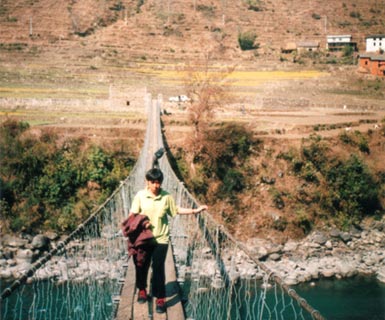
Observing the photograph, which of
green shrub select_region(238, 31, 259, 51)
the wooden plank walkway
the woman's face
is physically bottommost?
the wooden plank walkway

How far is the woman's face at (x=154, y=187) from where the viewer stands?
8.42 feet

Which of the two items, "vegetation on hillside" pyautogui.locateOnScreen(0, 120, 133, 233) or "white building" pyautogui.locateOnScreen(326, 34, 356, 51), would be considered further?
"white building" pyautogui.locateOnScreen(326, 34, 356, 51)

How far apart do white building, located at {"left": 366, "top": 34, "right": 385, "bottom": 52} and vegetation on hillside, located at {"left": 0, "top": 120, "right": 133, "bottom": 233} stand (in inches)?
731

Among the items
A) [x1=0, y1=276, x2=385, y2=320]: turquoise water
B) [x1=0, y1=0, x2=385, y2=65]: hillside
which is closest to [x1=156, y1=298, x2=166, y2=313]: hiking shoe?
[x1=0, y1=276, x2=385, y2=320]: turquoise water

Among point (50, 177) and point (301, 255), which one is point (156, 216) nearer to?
point (301, 255)

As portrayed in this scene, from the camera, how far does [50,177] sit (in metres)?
10.8

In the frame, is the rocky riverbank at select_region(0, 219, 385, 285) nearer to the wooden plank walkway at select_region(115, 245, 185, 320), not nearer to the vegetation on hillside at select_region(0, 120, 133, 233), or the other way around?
the vegetation on hillside at select_region(0, 120, 133, 233)

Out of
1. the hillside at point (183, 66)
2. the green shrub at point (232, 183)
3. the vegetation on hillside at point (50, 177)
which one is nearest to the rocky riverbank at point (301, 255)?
the vegetation on hillside at point (50, 177)

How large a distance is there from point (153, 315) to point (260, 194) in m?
8.78

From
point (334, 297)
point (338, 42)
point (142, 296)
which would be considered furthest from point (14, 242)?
point (338, 42)

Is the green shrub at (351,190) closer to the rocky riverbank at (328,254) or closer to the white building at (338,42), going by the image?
the rocky riverbank at (328,254)

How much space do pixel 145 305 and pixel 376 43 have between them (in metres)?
25.6

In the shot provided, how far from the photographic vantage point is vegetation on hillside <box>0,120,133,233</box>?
10.4 meters

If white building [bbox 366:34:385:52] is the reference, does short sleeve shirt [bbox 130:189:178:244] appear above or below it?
below
